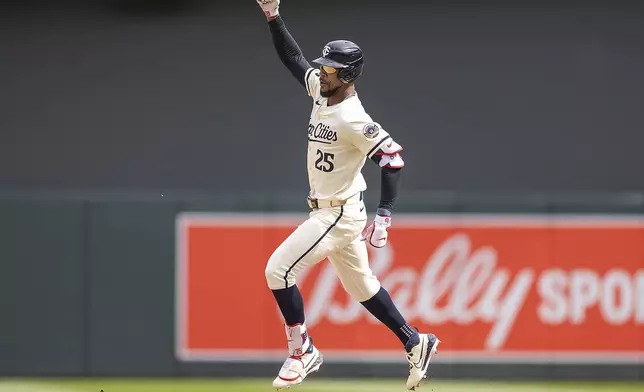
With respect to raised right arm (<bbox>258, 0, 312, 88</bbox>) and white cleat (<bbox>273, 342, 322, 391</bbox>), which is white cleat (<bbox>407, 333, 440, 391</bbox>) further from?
raised right arm (<bbox>258, 0, 312, 88</bbox>)

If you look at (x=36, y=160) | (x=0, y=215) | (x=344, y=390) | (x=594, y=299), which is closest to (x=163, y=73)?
(x=36, y=160)

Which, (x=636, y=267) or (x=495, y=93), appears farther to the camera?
(x=495, y=93)

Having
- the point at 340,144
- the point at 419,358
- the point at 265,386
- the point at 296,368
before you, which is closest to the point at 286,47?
the point at 340,144

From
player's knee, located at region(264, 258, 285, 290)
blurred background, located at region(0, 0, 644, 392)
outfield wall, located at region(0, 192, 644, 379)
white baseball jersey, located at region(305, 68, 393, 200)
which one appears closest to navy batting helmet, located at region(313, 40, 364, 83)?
white baseball jersey, located at region(305, 68, 393, 200)

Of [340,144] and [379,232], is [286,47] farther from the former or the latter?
[379,232]

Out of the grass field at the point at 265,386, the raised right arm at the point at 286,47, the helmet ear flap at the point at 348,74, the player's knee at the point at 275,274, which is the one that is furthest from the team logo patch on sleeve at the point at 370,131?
the grass field at the point at 265,386

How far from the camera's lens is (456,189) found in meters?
10.5

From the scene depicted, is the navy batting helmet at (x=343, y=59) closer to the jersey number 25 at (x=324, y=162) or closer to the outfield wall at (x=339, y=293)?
the jersey number 25 at (x=324, y=162)

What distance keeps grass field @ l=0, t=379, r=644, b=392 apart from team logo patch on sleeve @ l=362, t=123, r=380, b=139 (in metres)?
2.61

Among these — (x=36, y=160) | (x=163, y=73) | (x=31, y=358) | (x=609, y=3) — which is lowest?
(x=31, y=358)

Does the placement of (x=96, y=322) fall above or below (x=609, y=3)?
below

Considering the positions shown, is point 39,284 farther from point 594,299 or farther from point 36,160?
point 594,299

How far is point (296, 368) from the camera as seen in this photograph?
6.67m

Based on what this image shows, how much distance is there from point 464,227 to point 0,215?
136 inches
